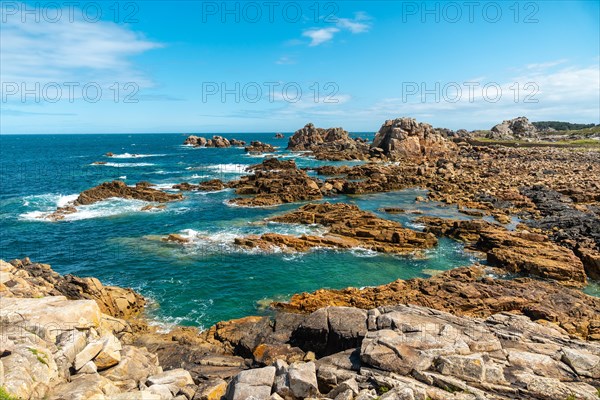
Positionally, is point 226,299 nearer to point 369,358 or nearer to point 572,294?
point 369,358

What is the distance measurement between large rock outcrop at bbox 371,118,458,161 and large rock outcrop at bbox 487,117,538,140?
7555cm

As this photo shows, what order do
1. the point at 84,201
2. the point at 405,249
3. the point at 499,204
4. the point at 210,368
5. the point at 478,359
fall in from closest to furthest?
the point at 478,359 < the point at 210,368 < the point at 405,249 < the point at 499,204 < the point at 84,201

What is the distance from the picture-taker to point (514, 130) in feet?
608

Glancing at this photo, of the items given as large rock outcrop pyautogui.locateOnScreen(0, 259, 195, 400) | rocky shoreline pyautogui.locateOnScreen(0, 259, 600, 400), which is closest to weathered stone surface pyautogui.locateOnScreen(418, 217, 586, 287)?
rocky shoreline pyautogui.locateOnScreen(0, 259, 600, 400)

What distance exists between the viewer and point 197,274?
30562mm

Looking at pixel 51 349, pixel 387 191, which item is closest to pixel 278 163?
pixel 387 191

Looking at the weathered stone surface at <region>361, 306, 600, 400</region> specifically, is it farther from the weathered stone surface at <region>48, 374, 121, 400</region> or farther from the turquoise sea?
the turquoise sea

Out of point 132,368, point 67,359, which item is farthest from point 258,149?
point 67,359

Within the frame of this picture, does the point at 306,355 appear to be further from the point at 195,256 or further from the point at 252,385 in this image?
the point at 195,256

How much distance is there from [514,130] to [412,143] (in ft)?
356

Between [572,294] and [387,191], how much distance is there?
143 feet

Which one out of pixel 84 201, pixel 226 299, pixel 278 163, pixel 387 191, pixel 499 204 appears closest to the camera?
pixel 226 299

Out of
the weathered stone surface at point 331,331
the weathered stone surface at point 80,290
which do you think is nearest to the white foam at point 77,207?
the weathered stone surface at point 80,290

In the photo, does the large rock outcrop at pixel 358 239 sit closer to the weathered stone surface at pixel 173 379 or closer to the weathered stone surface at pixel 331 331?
the weathered stone surface at pixel 331 331
